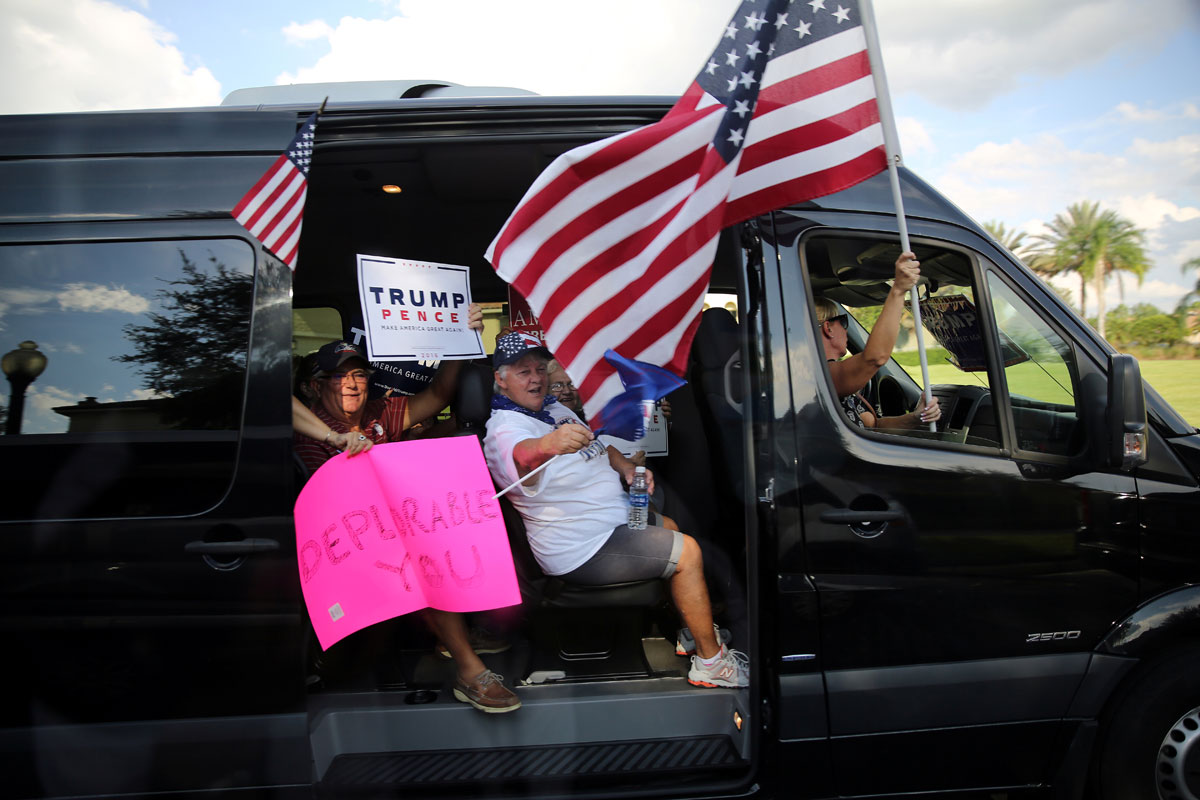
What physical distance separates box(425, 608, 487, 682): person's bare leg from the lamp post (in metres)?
1.40

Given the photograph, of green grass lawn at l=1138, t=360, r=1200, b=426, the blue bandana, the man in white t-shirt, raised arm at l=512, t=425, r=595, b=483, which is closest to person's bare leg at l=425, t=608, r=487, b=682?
the man in white t-shirt

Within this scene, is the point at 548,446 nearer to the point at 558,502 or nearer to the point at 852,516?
the point at 558,502

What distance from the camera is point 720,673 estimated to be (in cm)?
261

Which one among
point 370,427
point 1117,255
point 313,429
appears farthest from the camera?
point 1117,255

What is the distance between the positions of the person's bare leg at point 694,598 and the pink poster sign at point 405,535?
26.8 inches

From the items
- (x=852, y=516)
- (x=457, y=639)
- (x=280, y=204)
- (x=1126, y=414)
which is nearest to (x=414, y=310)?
(x=280, y=204)

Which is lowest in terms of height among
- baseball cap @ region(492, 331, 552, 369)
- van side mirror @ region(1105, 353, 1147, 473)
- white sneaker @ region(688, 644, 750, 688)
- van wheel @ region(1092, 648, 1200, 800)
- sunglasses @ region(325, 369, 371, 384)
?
van wheel @ region(1092, 648, 1200, 800)

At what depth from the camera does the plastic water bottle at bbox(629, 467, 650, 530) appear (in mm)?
2619

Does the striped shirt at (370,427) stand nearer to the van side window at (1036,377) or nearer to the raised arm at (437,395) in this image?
the raised arm at (437,395)

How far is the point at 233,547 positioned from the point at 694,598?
5.16 ft

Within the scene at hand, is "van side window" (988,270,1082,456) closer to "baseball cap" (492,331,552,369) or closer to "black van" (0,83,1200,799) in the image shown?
"black van" (0,83,1200,799)

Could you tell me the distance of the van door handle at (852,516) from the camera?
7.31ft

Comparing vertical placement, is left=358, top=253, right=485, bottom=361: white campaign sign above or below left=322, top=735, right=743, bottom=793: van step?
above

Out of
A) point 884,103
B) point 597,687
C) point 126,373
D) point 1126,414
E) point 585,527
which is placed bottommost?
point 597,687
